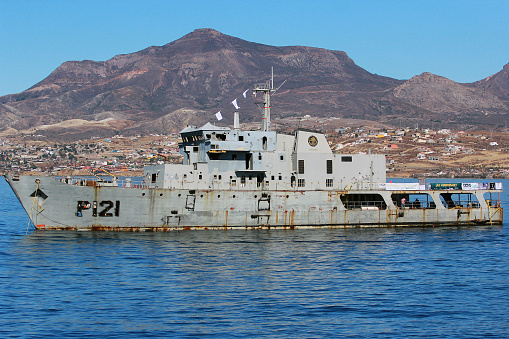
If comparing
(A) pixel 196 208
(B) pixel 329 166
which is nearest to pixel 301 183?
(B) pixel 329 166

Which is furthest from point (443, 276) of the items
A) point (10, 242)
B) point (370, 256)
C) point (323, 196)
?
point (10, 242)

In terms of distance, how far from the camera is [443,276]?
32.9m

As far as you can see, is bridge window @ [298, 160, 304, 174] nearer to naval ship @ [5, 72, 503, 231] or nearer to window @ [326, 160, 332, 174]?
naval ship @ [5, 72, 503, 231]

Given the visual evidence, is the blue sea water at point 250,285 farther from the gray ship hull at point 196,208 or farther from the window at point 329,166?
the window at point 329,166

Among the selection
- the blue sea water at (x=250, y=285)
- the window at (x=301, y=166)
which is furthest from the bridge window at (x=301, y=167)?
the blue sea water at (x=250, y=285)

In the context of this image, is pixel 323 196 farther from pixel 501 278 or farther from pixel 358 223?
pixel 501 278

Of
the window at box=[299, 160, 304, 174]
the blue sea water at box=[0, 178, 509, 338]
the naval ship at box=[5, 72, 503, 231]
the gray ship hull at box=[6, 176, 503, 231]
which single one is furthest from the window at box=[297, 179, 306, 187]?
the blue sea water at box=[0, 178, 509, 338]

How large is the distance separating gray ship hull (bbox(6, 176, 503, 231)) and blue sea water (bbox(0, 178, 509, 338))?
52.1 inches

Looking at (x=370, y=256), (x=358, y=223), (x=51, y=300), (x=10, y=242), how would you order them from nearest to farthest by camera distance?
(x=51, y=300) → (x=370, y=256) → (x=10, y=242) → (x=358, y=223)

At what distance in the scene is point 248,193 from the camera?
150 ft

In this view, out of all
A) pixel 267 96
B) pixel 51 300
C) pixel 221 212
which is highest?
pixel 267 96

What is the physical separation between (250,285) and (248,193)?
16719 millimetres

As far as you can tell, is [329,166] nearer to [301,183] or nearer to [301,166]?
[301,166]

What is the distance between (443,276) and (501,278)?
319cm
